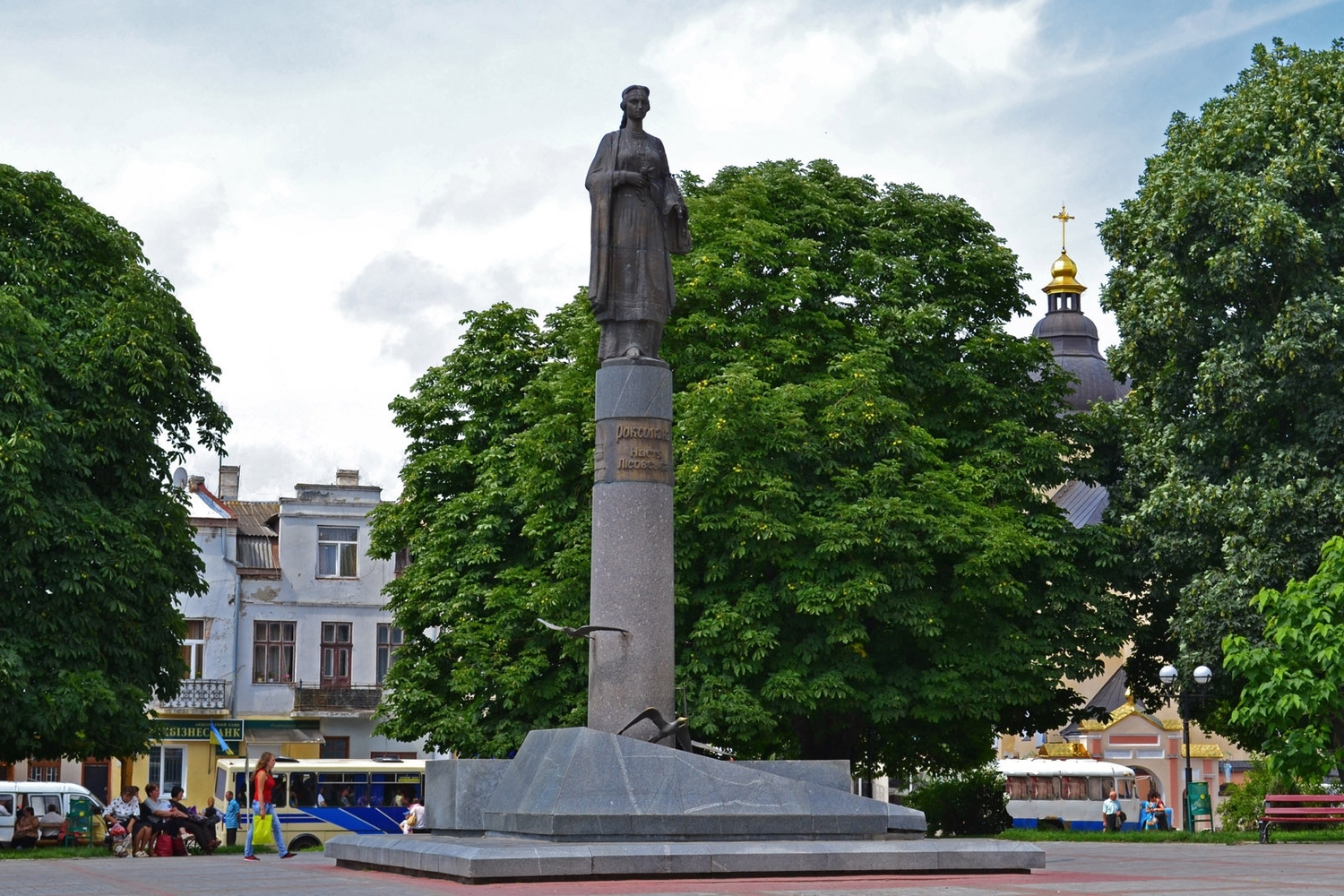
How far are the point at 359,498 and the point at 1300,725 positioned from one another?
117 feet

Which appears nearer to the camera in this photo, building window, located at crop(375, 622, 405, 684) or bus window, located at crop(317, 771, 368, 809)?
bus window, located at crop(317, 771, 368, 809)

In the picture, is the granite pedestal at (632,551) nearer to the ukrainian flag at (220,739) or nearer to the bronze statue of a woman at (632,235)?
the bronze statue of a woman at (632,235)

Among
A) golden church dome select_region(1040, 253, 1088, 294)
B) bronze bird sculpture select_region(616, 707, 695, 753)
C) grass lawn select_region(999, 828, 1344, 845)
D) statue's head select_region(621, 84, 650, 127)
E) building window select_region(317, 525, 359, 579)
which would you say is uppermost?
golden church dome select_region(1040, 253, 1088, 294)

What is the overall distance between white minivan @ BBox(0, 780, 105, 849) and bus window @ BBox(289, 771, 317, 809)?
A: 4.57 meters

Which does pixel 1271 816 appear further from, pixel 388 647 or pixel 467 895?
pixel 388 647

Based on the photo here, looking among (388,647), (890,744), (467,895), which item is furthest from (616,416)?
(388,647)

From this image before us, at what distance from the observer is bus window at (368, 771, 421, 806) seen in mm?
42656

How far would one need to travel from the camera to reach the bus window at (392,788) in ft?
140

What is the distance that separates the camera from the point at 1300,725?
96.7 ft

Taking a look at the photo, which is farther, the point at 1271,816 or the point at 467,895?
the point at 1271,816

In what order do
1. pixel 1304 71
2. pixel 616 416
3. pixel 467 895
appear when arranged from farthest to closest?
pixel 1304 71, pixel 616 416, pixel 467 895

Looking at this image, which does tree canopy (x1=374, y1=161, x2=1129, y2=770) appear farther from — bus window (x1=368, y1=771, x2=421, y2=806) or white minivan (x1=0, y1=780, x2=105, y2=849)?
white minivan (x1=0, y1=780, x2=105, y2=849)

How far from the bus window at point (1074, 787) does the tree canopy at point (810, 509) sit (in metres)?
29.1

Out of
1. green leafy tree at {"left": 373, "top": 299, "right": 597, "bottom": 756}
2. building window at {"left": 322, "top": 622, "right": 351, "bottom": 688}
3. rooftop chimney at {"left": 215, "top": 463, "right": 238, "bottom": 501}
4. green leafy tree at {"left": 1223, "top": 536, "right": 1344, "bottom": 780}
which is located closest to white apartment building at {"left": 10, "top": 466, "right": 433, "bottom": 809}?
building window at {"left": 322, "top": 622, "right": 351, "bottom": 688}
